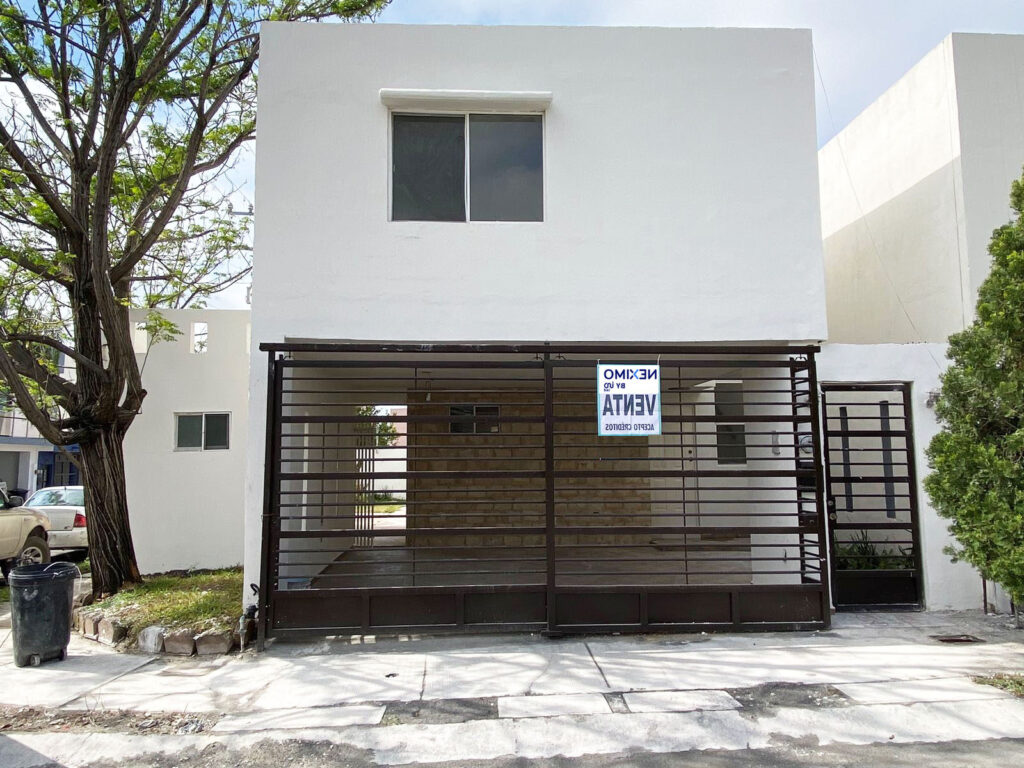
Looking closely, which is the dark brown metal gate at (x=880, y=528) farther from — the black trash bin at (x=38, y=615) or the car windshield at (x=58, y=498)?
the car windshield at (x=58, y=498)

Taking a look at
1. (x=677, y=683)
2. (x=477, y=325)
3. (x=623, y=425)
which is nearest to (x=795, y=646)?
(x=677, y=683)

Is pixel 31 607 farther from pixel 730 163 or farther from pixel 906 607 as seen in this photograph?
pixel 906 607

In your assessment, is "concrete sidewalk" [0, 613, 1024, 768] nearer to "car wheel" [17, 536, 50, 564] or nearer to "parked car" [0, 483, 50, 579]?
"parked car" [0, 483, 50, 579]

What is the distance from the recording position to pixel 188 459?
1069 centimetres

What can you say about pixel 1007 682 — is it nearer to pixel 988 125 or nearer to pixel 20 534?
pixel 988 125

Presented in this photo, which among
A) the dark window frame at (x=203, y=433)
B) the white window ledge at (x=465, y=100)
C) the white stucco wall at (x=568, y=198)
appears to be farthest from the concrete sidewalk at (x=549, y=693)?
the white window ledge at (x=465, y=100)

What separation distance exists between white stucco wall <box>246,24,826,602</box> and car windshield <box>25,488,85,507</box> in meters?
8.87

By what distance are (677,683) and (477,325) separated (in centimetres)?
374

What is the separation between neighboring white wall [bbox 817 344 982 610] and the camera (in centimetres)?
740

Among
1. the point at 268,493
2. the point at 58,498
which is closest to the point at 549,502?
the point at 268,493

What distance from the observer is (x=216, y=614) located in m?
6.96

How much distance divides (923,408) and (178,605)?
8210mm

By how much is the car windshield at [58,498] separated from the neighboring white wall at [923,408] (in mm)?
13276

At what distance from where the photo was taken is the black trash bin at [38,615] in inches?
243
